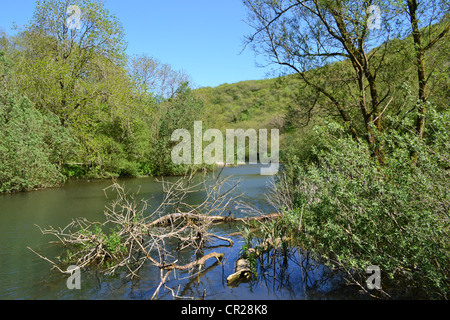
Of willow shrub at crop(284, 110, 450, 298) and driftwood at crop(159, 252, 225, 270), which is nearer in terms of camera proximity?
willow shrub at crop(284, 110, 450, 298)

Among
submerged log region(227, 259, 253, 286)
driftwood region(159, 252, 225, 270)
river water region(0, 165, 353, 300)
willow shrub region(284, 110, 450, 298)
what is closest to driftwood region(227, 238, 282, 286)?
submerged log region(227, 259, 253, 286)

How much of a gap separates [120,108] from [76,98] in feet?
9.89

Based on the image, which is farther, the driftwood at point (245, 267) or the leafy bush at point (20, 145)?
the leafy bush at point (20, 145)

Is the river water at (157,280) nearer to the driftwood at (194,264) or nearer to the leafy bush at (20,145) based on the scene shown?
the driftwood at (194,264)

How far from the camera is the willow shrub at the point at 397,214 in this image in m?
4.42

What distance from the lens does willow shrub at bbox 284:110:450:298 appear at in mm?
4422

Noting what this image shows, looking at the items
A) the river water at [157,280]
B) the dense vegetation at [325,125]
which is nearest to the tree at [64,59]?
the dense vegetation at [325,125]

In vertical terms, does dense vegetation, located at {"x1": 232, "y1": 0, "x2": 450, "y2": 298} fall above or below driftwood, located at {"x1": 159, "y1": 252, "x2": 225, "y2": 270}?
above

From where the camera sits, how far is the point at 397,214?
4809mm

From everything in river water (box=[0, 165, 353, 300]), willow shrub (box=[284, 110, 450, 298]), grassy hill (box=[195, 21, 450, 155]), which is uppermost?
grassy hill (box=[195, 21, 450, 155])

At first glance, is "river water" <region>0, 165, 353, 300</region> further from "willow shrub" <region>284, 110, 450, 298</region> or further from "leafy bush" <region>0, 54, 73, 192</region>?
"leafy bush" <region>0, 54, 73, 192</region>

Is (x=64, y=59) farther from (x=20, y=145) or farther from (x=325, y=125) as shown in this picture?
(x=325, y=125)

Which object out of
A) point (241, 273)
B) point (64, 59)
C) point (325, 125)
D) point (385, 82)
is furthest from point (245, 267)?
point (64, 59)
